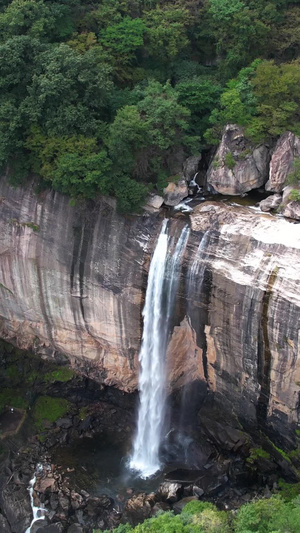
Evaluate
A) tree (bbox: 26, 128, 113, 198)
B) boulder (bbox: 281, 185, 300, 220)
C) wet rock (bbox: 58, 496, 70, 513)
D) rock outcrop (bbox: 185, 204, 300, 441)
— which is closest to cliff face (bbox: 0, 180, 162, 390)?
tree (bbox: 26, 128, 113, 198)

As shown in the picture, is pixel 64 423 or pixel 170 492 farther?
pixel 64 423

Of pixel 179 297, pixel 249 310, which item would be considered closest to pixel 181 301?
pixel 179 297

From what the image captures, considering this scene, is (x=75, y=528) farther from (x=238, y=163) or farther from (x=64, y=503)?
(x=238, y=163)

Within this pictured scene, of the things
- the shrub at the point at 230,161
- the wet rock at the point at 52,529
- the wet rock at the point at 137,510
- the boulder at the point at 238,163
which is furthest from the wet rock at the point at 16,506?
the shrub at the point at 230,161

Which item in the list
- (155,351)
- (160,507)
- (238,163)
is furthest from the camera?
(155,351)

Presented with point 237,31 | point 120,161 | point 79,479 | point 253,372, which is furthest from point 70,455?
point 237,31

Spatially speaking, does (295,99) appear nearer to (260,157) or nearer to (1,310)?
(260,157)
